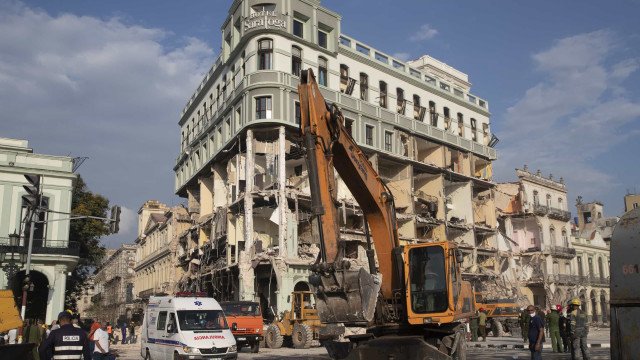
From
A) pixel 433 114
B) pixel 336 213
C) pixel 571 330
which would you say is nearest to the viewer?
pixel 336 213

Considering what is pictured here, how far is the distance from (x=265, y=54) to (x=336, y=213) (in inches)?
1108

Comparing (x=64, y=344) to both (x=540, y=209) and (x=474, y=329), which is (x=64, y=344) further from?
(x=540, y=209)

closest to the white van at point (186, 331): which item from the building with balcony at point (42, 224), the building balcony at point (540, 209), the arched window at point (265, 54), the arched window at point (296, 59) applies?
the building with balcony at point (42, 224)

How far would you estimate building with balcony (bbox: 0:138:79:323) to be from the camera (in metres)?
36.5

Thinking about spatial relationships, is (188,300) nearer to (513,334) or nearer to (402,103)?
(513,334)

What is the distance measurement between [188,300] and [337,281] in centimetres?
766

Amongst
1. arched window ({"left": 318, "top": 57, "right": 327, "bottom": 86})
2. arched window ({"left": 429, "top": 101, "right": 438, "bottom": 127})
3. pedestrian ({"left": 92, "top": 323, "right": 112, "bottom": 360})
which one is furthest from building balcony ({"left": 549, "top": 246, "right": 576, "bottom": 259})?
pedestrian ({"left": 92, "top": 323, "right": 112, "bottom": 360})

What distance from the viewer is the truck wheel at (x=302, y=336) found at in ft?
77.9

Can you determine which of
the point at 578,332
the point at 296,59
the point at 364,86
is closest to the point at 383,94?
the point at 364,86

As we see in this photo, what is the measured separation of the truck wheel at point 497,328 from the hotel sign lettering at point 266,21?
2402cm

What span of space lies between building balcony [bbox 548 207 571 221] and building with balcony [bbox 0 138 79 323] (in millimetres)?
49111

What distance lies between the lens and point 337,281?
1098 centimetres

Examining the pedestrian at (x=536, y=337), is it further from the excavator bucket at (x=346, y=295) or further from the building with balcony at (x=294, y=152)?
the building with balcony at (x=294, y=152)

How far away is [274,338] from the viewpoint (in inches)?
1001
